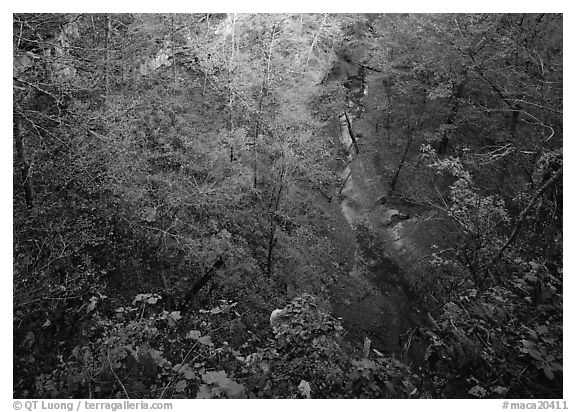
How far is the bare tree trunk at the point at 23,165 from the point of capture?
13.6 ft

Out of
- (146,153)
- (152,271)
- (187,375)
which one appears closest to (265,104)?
(146,153)

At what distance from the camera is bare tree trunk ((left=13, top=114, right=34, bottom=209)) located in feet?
13.6

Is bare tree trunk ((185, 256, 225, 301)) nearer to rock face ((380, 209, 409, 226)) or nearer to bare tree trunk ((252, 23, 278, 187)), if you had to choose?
bare tree trunk ((252, 23, 278, 187))

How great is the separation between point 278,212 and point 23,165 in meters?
4.51

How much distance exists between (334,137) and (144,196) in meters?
6.73

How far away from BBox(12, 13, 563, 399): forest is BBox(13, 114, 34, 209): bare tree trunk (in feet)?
0.09

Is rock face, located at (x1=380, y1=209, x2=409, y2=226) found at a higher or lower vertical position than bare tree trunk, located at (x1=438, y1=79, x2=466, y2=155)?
lower

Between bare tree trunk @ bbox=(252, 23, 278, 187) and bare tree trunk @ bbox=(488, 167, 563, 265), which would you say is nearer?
bare tree trunk @ bbox=(488, 167, 563, 265)

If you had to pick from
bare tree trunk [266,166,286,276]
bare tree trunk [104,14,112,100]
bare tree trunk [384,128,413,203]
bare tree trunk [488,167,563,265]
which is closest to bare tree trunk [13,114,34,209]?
bare tree trunk [104,14,112,100]

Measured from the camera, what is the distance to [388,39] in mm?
9250

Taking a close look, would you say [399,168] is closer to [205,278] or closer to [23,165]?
[205,278]

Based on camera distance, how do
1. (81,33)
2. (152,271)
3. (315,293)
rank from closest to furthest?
(81,33) < (152,271) < (315,293)
